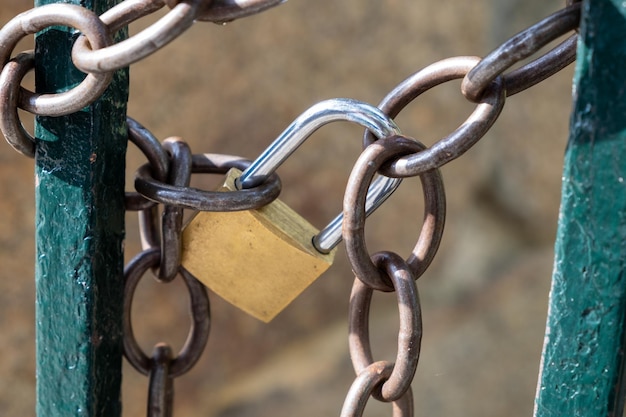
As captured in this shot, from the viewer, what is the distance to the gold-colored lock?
0.44 meters

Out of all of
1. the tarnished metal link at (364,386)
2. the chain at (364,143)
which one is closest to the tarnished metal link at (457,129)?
the chain at (364,143)

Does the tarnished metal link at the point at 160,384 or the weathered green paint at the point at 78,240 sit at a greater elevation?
the weathered green paint at the point at 78,240

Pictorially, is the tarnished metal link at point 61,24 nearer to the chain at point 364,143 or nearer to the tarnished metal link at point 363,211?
the chain at point 364,143

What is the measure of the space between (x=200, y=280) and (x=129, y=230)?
85 centimetres

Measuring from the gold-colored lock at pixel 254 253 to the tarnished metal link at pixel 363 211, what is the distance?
0.22 ft

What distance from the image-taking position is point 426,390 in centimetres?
167

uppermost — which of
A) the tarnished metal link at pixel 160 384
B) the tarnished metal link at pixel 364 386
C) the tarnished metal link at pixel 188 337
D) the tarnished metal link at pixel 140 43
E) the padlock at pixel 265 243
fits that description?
the tarnished metal link at pixel 140 43

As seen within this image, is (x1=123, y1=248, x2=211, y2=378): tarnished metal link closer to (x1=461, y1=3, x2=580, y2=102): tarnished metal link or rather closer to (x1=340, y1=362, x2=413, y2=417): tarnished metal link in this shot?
(x1=340, y1=362, x2=413, y2=417): tarnished metal link

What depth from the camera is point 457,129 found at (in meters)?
0.36

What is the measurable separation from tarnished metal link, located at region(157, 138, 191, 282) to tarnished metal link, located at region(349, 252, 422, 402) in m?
0.11

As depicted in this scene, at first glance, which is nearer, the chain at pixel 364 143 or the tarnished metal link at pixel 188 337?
the chain at pixel 364 143

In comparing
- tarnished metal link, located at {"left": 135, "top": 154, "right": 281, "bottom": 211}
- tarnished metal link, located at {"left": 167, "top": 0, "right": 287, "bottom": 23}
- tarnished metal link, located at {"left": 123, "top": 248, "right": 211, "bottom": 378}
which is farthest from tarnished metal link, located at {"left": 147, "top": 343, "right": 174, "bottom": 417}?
tarnished metal link, located at {"left": 167, "top": 0, "right": 287, "bottom": 23}

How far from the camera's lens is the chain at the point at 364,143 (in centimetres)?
34

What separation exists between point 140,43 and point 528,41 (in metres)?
0.17
